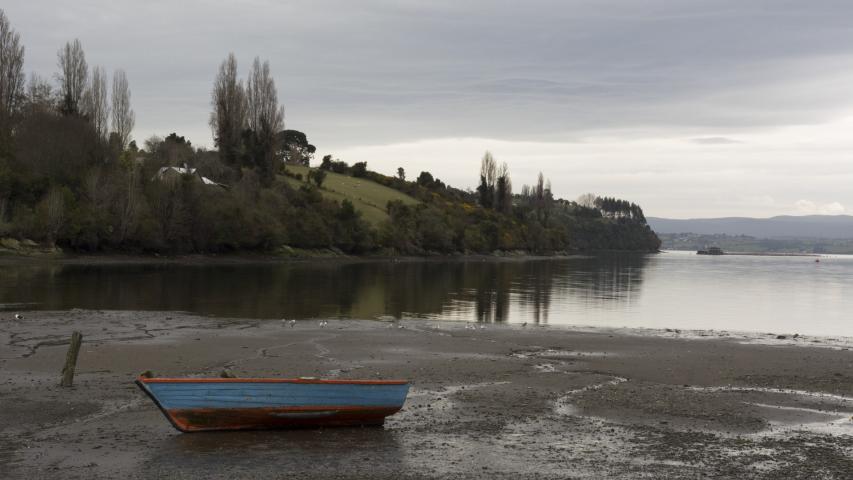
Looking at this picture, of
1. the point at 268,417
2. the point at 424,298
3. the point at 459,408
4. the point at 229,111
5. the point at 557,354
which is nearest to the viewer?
the point at 268,417

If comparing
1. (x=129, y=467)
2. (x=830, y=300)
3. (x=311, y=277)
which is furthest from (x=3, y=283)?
(x=830, y=300)

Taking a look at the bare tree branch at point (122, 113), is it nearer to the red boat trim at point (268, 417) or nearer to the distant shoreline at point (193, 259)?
the distant shoreline at point (193, 259)

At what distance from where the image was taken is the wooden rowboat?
1479cm

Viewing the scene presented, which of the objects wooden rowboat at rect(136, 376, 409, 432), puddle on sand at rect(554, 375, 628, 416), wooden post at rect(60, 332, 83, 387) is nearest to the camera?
wooden rowboat at rect(136, 376, 409, 432)

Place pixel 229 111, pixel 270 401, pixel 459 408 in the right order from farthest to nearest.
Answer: pixel 229 111
pixel 459 408
pixel 270 401

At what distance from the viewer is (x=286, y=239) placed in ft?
342

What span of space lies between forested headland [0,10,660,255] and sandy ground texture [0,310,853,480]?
51.8 meters

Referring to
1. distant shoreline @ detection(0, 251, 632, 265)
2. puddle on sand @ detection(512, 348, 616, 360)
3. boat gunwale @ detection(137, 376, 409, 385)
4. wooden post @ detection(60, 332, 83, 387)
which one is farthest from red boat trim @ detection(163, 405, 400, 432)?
distant shoreline @ detection(0, 251, 632, 265)

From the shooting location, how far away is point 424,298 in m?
50.2

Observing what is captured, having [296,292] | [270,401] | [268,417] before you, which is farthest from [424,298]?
[270,401]

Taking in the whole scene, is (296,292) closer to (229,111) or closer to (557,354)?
(557,354)

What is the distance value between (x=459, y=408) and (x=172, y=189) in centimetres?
7796

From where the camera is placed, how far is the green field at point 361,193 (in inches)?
5059

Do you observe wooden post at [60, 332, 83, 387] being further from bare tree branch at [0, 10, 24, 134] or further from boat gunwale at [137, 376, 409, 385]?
A: bare tree branch at [0, 10, 24, 134]
